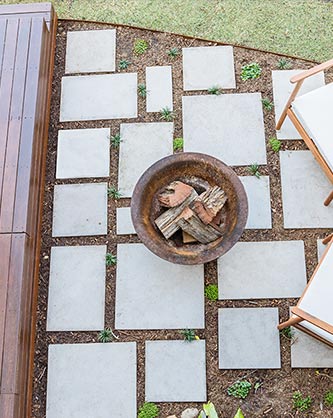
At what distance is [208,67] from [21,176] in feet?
4.58

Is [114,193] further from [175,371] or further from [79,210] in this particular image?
[175,371]

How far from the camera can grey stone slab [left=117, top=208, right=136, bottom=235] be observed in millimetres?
3391

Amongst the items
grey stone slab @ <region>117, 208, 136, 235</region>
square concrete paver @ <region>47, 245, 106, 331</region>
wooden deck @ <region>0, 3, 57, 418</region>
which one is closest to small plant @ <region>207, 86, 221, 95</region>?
grey stone slab @ <region>117, 208, 136, 235</region>

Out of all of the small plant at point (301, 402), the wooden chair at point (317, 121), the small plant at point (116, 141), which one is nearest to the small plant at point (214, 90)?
the wooden chair at point (317, 121)

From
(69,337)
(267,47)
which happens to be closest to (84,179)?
(69,337)

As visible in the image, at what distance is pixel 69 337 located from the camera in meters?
3.25

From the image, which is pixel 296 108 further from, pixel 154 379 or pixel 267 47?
pixel 154 379

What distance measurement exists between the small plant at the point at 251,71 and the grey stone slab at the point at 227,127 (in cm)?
13

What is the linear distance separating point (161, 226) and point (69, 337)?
2.78 feet

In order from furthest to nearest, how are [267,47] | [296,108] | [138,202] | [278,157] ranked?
1. [267,47]
2. [278,157]
3. [296,108]
4. [138,202]

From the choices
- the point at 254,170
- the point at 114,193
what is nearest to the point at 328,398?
the point at 254,170

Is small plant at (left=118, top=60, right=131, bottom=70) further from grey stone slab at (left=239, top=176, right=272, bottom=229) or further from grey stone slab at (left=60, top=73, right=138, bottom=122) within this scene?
grey stone slab at (left=239, top=176, right=272, bottom=229)

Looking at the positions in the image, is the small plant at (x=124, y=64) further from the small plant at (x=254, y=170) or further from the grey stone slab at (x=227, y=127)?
the small plant at (x=254, y=170)

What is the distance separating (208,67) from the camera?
12.2 feet
